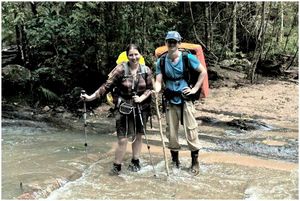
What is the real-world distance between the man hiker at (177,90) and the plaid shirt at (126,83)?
0.17 m

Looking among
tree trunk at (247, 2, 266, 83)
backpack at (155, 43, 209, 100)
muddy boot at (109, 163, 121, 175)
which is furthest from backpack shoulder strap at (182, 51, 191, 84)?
tree trunk at (247, 2, 266, 83)

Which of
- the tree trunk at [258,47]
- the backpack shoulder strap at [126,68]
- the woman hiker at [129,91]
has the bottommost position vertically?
the tree trunk at [258,47]

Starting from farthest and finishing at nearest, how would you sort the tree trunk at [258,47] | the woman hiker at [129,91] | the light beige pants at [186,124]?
the tree trunk at [258,47], the light beige pants at [186,124], the woman hiker at [129,91]

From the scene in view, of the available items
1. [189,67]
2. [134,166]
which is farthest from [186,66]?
[134,166]

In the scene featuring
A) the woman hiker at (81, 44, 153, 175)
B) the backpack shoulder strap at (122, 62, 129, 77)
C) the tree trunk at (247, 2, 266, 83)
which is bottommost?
the tree trunk at (247, 2, 266, 83)

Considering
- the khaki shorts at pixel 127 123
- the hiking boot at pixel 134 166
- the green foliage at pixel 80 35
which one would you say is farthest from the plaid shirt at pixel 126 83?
the green foliage at pixel 80 35

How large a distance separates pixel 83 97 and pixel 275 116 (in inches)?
273

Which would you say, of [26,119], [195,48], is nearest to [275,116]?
[195,48]

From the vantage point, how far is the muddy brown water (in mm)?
5586

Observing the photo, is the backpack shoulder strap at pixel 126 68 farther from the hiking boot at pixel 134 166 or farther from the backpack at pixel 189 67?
the hiking boot at pixel 134 166

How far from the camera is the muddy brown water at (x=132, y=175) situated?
18.3 feet

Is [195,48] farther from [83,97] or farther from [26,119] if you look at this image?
[26,119]

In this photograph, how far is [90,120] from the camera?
1141 cm

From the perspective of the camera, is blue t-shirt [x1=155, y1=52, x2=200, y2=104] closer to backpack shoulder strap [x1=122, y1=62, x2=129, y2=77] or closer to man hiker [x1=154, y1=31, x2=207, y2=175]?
man hiker [x1=154, y1=31, x2=207, y2=175]
